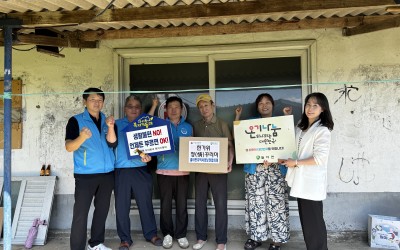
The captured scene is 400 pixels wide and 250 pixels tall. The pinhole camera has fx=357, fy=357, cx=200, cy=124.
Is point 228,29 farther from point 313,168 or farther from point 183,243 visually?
point 183,243

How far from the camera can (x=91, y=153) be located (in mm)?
3516

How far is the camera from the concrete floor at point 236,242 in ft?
13.0

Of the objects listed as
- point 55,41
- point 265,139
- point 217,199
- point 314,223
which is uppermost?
point 55,41

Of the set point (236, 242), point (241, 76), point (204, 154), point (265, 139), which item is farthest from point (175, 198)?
point (241, 76)

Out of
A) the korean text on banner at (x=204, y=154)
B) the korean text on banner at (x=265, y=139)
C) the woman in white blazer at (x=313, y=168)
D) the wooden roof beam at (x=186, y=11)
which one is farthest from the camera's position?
the korean text on banner at (x=204, y=154)

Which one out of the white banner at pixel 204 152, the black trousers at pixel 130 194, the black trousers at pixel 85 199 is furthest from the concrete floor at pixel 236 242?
the white banner at pixel 204 152

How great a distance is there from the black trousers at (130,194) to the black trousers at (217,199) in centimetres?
55

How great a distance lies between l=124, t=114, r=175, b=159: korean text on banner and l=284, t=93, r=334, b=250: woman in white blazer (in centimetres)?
121

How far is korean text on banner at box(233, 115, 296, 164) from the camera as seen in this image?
11.3 ft

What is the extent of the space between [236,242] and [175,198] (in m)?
0.88

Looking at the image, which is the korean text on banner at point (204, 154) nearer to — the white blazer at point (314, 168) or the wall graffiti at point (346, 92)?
the white blazer at point (314, 168)

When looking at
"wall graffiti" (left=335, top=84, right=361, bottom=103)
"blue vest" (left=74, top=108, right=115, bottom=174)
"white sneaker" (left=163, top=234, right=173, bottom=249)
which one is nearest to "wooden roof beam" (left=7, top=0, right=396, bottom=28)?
"blue vest" (left=74, top=108, right=115, bottom=174)

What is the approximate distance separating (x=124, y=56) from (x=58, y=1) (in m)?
1.58

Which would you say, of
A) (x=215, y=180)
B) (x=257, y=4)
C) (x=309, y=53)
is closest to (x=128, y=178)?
(x=215, y=180)
